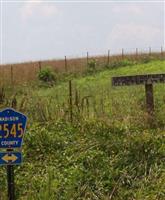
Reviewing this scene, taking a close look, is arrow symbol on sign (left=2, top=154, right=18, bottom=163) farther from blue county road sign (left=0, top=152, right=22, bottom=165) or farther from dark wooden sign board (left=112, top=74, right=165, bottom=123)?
dark wooden sign board (left=112, top=74, right=165, bottom=123)

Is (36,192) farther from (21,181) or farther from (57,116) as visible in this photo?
(57,116)

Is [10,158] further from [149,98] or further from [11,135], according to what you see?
[149,98]

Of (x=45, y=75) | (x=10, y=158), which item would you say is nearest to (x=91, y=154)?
(x=10, y=158)

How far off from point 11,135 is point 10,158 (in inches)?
10.4

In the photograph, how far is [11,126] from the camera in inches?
208

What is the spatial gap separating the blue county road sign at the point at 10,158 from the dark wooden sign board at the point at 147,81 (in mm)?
4906

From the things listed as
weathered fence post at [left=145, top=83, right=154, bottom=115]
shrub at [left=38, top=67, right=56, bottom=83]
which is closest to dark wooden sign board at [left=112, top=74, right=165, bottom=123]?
weathered fence post at [left=145, top=83, right=154, bottom=115]

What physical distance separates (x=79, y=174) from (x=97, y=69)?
2252cm

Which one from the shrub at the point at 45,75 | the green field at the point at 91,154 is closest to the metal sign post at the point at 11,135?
the green field at the point at 91,154

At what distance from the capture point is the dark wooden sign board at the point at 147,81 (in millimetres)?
9895

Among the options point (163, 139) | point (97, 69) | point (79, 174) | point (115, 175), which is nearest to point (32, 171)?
point (79, 174)

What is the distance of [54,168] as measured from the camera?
7516 millimetres

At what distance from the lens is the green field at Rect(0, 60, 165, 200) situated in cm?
671

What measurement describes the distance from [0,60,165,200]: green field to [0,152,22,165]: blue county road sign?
3.97 feet
